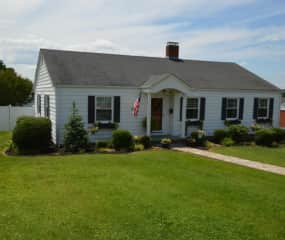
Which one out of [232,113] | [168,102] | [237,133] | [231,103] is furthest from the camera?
[232,113]

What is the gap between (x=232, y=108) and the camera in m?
16.0

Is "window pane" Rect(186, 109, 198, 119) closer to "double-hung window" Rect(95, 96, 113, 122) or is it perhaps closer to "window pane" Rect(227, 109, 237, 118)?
"window pane" Rect(227, 109, 237, 118)

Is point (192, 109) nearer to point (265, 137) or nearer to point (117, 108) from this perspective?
point (265, 137)

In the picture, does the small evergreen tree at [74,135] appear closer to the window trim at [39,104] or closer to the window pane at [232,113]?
the window trim at [39,104]

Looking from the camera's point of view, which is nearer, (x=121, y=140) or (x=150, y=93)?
(x=121, y=140)

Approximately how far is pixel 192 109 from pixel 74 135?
20.7ft


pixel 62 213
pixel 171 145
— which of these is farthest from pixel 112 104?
pixel 62 213

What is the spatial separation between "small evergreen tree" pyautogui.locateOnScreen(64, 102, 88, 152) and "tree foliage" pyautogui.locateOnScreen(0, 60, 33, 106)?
1734cm

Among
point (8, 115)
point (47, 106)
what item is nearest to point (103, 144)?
point (47, 106)

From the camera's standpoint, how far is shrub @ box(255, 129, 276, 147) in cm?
1381

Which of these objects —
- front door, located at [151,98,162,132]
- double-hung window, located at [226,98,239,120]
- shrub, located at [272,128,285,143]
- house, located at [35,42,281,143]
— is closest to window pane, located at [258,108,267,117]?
house, located at [35,42,281,143]

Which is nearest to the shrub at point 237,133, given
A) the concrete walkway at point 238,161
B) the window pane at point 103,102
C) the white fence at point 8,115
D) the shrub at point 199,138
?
the shrub at point 199,138

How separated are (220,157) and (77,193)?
6.25 meters

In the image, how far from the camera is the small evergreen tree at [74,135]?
38.1ft
